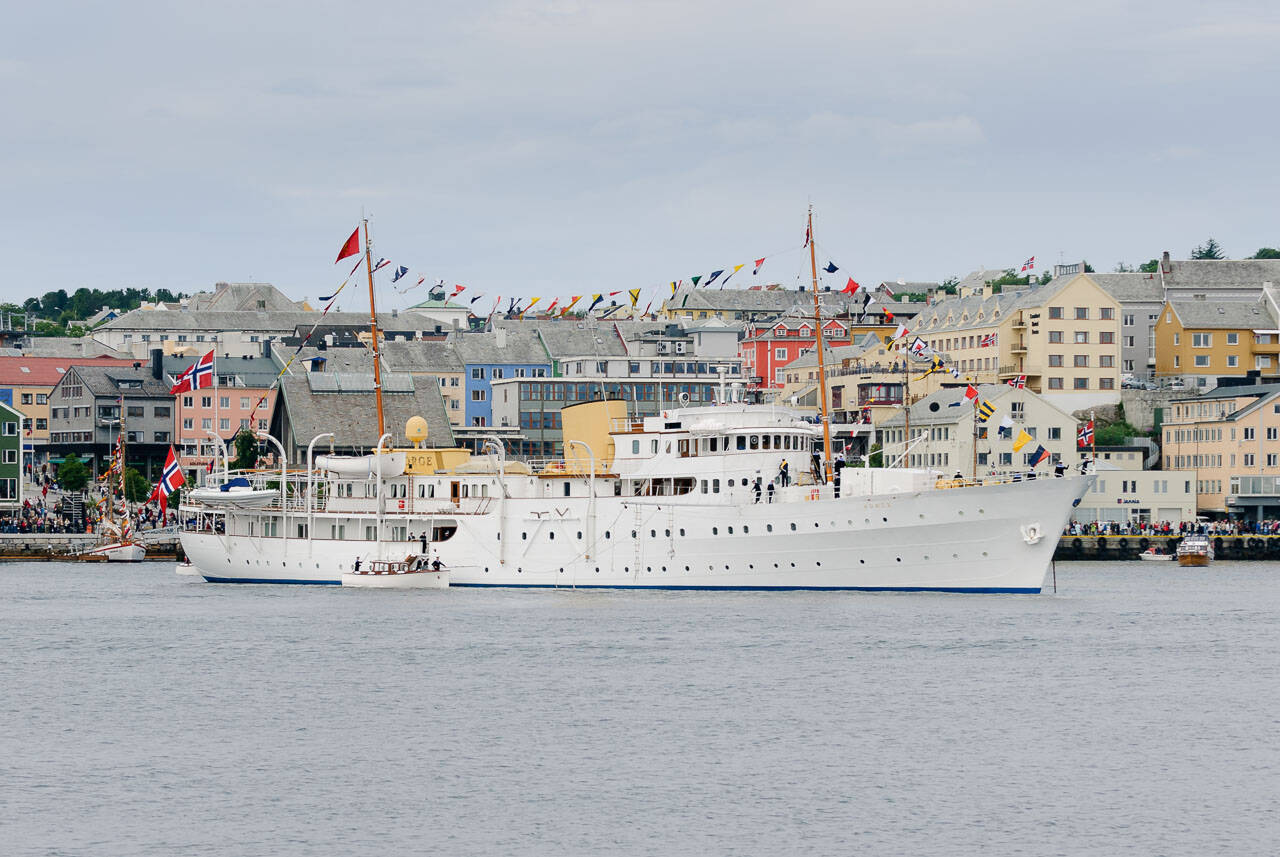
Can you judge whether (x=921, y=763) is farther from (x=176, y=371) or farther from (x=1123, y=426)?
(x=176, y=371)

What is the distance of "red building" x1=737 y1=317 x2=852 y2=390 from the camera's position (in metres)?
137

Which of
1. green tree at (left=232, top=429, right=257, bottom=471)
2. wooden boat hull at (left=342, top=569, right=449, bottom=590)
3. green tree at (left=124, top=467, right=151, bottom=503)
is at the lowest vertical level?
wooden boat hull at (left=342, top=569, right=449, bottom=590)

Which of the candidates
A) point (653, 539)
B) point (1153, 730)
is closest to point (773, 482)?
point (653, 539)

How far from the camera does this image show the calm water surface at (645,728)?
28703 mm

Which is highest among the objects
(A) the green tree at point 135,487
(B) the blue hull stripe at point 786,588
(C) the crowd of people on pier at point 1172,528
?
(A) the green tree at point 135,487

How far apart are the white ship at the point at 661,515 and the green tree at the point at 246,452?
36.3 m

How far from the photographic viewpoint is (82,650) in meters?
48.4

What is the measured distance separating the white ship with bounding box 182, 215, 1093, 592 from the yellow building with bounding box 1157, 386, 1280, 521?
47.7 m

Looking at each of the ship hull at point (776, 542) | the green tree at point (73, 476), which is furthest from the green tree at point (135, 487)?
the ship hull at point (776, 542)

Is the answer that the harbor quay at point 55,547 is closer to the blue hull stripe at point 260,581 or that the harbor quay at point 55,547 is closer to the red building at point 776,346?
the blue hull stripe at point 260,581

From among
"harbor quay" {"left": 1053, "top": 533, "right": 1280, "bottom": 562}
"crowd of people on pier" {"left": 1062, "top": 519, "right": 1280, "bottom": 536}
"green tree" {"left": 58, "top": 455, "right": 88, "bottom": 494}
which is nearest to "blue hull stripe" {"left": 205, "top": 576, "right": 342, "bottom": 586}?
"green tree" {"left": 58, "top": 455, "right": 88, "bottom": 494}

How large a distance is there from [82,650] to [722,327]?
283 feet

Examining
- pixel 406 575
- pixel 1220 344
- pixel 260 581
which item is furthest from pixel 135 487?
pixel 1220 344

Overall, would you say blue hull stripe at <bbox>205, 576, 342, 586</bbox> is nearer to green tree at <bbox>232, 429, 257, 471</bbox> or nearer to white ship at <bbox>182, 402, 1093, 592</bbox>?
A: white ship at <bbox>182, 402, 1093, 592</bbox>
